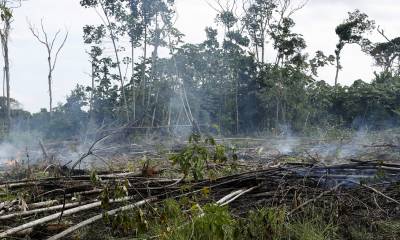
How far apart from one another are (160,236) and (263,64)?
20050 mm

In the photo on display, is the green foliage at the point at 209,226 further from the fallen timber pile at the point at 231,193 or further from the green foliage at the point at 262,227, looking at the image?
the fallen timber pile at the point at 231,193

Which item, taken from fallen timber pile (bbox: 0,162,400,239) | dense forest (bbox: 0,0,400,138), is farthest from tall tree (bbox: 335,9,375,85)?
fallen timber pile (bbox: 0,162,400,239)

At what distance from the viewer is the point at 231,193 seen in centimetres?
388

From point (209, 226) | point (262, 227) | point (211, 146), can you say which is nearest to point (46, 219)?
point (209, 226)

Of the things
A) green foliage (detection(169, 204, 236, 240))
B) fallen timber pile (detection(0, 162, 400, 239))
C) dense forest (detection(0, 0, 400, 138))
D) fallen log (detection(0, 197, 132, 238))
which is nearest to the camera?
green foliage (detection(169, 204, 236, 240))

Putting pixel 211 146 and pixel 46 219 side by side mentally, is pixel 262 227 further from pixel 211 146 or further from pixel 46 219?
pixel 211 146

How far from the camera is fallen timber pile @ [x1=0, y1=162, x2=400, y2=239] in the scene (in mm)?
3408

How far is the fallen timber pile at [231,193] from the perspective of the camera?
11.2 ft

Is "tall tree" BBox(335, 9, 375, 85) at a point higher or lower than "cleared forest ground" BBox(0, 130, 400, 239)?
higher

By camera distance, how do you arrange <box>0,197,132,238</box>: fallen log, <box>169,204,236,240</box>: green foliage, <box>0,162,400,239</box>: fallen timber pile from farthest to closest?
<box>0,162,400,239</box>: fallen timber pile < <box>0,197,132,238</box>: fallen log < <box>169,204,236,240</box>: green foliage

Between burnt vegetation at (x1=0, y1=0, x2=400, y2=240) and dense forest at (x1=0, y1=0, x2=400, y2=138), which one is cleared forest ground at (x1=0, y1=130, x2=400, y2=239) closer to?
burnt vegetation at (x1=0, y1=0, x2=400, y2=240)

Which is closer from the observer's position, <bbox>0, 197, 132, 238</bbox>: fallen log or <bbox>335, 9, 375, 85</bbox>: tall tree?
<bbox>0, 197, 132, 238</bbox>: fallen log

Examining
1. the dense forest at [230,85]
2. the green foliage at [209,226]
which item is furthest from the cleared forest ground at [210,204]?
the dense forest at [230,85]

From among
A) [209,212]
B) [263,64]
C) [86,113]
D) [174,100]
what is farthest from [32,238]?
[86,113]
